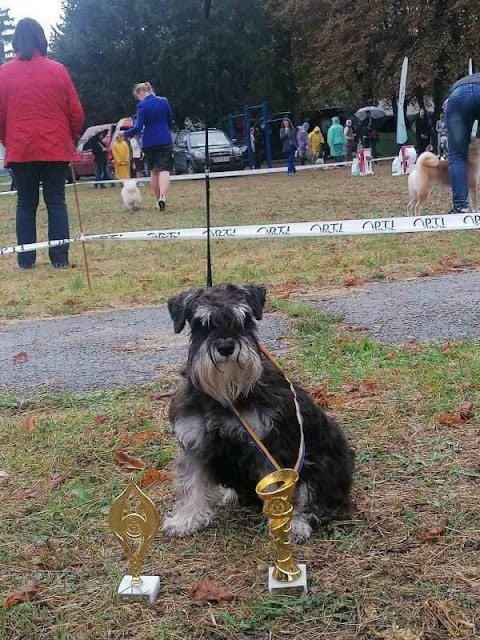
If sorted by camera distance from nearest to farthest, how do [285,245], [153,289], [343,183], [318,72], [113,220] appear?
[153,289] < [285,245] < [113,220] < [343,183] < [318,72]

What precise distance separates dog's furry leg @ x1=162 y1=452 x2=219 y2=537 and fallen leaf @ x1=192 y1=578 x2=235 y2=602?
1.39 feet

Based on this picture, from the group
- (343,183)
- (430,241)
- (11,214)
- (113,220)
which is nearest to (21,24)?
(430,241)

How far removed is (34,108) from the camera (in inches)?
345

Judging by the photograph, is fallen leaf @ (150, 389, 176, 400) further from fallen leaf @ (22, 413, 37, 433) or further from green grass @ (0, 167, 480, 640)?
fallen leaf @ (22, 413, 37, 433)

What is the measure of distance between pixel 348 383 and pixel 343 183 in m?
18.3

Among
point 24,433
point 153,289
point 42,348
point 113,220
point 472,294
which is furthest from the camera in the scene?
point 113,220

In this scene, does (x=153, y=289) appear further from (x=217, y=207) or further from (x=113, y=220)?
(x=217, y=207)

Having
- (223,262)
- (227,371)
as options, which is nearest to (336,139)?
(223,262)

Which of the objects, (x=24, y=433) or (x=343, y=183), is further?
(x=343, y=183)

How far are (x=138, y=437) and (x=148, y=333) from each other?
2252 millimetres

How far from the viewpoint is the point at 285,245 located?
10.3m

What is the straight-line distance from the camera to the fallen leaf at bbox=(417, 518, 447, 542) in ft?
9.57

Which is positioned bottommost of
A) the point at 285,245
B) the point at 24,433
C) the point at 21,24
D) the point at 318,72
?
the point at 24,433

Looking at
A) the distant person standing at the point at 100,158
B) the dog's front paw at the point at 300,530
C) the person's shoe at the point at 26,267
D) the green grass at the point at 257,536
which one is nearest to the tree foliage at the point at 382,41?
the distant person standing at the point at 100,158
